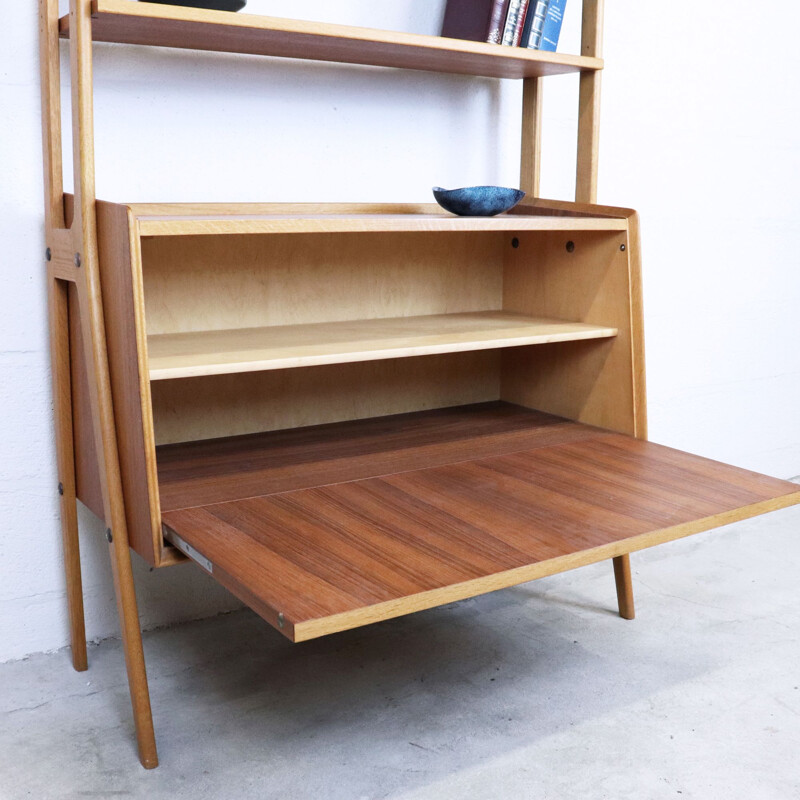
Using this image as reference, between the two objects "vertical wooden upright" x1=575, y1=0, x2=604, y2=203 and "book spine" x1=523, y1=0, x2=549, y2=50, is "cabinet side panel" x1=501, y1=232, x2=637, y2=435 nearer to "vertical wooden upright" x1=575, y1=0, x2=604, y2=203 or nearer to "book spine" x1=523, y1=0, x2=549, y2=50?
"vertical wooden upright" x1=575, y1=0, x2=604, y2=203

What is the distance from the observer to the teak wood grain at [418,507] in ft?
4.01

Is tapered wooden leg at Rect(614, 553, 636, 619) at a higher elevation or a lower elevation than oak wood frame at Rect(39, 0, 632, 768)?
lower

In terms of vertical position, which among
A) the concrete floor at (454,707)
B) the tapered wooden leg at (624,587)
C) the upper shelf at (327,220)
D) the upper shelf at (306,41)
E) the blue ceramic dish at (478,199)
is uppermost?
the upper shelf at (306,41)

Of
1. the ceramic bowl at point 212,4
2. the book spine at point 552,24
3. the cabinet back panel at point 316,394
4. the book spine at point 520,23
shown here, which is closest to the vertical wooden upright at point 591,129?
the book spine at point 552,24

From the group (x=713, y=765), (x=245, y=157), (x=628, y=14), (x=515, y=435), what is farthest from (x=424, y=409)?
(x=628, y=14)

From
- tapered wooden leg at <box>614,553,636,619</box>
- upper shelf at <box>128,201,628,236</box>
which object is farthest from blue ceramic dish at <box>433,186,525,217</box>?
tapered wooden leg at <box>614,553,636,619</box>

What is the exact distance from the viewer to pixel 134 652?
1.62 m

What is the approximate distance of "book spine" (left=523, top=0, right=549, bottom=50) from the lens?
1.99 meters

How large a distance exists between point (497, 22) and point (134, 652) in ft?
4.64

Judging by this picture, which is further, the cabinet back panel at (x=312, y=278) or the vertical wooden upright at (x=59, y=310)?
the cabinet back panel at (x=312, y=278)

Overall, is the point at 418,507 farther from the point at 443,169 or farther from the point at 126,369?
the point at 443,169

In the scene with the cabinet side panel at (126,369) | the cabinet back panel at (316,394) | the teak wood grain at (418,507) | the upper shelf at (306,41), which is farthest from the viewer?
the cabinet back panel at (316,394)

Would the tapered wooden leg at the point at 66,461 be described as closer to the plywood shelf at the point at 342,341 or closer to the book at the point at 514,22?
the plywood shelf at the point at 342,341

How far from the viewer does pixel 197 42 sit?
1.79 m
